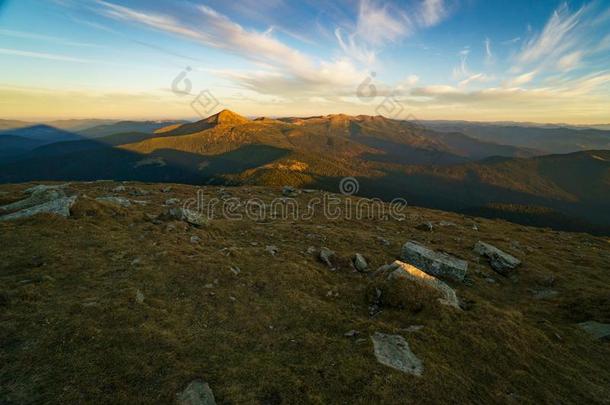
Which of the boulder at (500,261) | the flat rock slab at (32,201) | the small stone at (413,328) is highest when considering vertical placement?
the flat rock slab at (32,201)

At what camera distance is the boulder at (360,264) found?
24.3 m

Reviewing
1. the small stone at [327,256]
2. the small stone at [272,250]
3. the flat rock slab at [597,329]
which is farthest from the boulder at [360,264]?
the flat rock slab at [597,329]

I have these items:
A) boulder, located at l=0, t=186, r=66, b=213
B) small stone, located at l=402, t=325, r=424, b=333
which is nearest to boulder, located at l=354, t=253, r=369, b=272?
small stone, located at l=402, t=325, r=424, b=333

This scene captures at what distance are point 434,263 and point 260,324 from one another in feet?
55.9

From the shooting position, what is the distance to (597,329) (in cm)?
1777

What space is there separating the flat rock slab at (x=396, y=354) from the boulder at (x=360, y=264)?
10.4 meters

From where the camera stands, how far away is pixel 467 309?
1780cm

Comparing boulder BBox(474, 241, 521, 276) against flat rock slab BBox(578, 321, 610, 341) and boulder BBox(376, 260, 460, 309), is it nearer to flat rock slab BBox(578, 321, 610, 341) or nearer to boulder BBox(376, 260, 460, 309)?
flat rock slab BBox(578, 321, 610, 341)

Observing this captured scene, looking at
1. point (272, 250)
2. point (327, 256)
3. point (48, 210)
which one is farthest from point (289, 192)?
point (48, 210)

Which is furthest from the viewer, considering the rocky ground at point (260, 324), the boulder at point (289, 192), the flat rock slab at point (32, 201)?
the boulder at point (289, 192)

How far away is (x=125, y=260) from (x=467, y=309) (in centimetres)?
2236

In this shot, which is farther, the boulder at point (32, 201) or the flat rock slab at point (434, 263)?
the boulder at point (32, 201)

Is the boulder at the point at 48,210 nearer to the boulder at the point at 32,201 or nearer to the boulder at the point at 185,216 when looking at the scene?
the boulder at the point at 32,201

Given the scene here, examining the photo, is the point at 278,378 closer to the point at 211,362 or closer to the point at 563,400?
the point at 211,362
